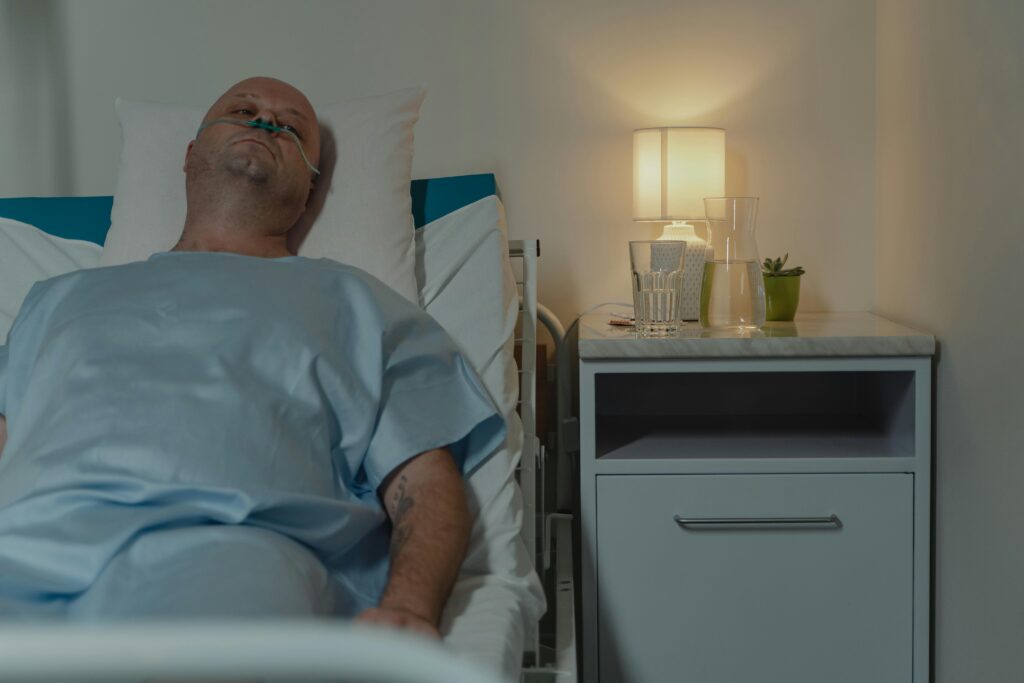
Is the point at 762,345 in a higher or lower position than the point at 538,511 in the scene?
higher

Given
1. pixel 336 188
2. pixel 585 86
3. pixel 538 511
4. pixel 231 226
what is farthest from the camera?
pixel 585 86

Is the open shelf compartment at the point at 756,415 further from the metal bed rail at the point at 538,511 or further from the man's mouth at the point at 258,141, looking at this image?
the man's mouth at the point at 258,141

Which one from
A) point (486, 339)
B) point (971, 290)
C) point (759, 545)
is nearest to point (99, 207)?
point (486, 339)

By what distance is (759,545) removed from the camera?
1.69 m

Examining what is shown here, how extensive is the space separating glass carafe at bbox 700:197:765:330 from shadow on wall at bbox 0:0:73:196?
1.38 m

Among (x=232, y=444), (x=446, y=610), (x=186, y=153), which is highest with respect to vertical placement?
(x=186, y=153)

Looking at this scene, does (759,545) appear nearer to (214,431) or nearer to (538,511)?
(538,511)

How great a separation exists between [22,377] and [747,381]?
1.39 metres

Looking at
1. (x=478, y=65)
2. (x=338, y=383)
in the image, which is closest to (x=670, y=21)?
(x=478, y=65)

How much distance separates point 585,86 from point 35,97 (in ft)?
3.82

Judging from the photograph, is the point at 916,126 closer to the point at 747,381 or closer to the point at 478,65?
the point at 747,381

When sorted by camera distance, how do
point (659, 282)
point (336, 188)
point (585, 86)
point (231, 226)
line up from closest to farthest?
point (231, 226)
point (336, 188)
point (659, 282)
point (585, 86)

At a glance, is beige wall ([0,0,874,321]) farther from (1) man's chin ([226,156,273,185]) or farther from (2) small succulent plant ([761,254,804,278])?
(1) man's chin ([226,156,273,185])

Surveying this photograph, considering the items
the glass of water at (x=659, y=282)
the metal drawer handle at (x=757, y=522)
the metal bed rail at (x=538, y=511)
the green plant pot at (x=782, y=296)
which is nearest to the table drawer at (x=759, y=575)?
the metal drawer handle at (x=757, y=522)
